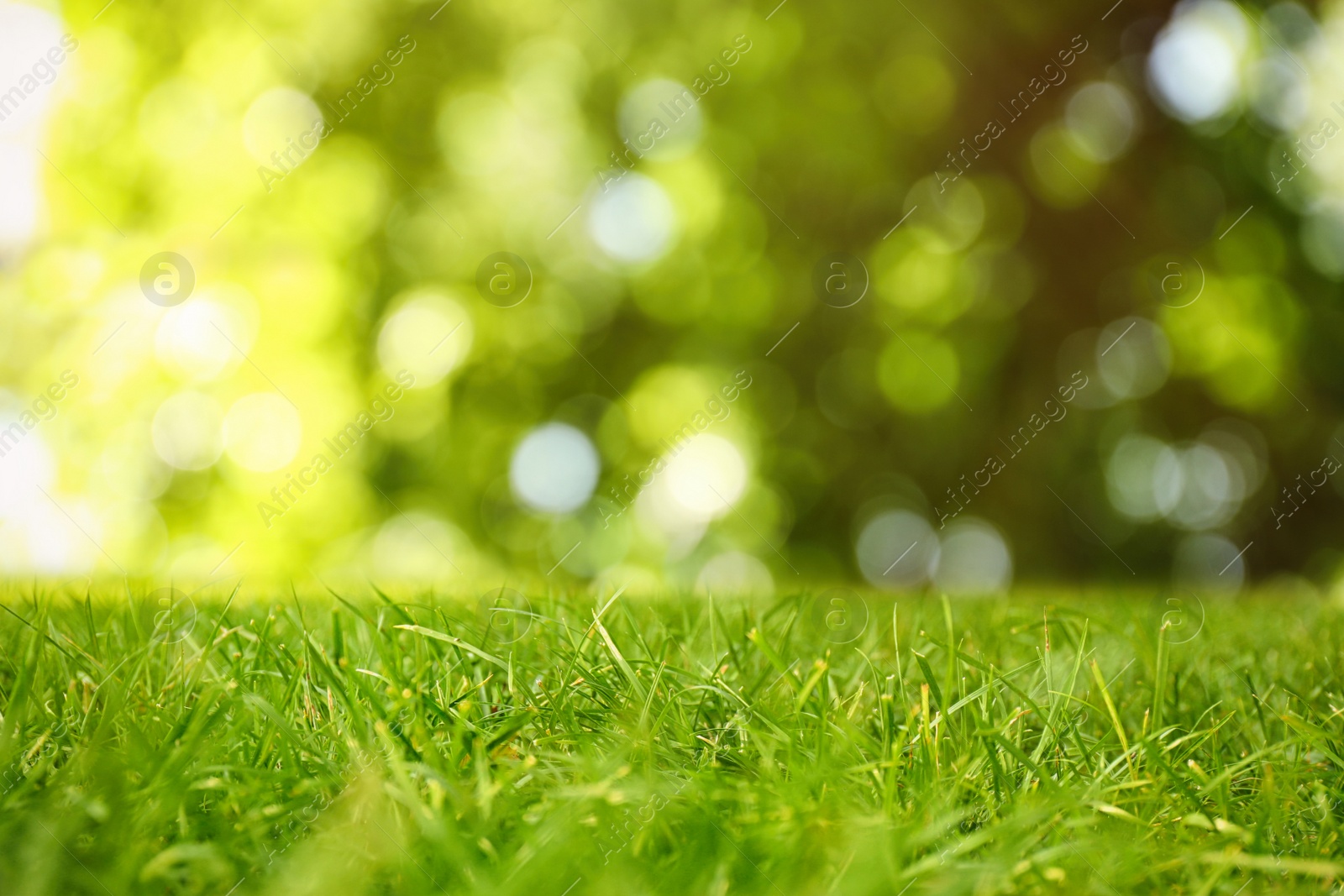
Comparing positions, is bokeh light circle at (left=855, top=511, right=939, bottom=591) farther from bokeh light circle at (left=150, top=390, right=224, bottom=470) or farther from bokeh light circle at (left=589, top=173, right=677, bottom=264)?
bokeh light circle at (left=150, top=390, right=224, bottom=470)

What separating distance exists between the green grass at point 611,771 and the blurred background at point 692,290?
6.37 m

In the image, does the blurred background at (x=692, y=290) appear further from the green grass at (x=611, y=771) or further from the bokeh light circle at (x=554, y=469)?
the green grass at (x=611, y=771)

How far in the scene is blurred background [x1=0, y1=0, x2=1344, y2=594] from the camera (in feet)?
27.7

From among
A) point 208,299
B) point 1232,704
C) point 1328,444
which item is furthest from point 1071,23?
point 208,299

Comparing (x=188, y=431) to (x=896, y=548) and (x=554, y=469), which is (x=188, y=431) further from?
(x=896, y=548)

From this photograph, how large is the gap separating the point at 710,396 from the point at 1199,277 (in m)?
4.76

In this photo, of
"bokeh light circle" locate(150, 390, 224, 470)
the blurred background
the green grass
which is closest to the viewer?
the green grass

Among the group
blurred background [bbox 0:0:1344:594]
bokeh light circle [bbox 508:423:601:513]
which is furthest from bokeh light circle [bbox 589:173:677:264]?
bokeh light circle [bbox 508:423:601:513]

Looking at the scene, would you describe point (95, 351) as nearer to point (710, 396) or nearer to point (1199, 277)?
point (710, 396)

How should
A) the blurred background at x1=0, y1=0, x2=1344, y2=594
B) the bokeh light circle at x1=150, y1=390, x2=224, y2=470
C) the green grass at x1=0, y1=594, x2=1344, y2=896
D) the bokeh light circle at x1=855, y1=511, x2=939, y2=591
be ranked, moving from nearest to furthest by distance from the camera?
the green grass at x1=0, y1=594, x2=1344, y2=896, the blurred background at x1=0, y1=0, x2=1344, y2=594, the bokeh light circle at x1=150, y1=390, x2=224, y2=470, the bokeh light circle at x1=855, y1=511, x2=939, y2=591

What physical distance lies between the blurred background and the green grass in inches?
251

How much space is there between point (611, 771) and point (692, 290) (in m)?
9.04

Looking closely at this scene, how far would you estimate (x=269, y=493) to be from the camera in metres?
9.29

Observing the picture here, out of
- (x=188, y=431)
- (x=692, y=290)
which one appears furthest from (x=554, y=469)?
(x=188, y=431)
